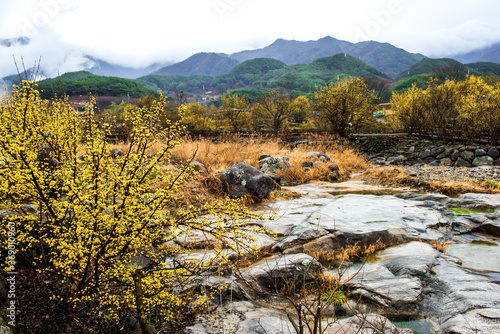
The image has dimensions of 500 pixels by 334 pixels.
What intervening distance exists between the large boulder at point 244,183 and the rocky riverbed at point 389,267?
2.03 ft

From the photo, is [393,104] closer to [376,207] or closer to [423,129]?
[423,129]

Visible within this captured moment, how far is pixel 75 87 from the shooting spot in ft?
403

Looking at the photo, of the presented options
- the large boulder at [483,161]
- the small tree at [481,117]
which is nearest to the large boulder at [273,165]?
the large boulder at [483,161]

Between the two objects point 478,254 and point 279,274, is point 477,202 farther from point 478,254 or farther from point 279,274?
point 279,274

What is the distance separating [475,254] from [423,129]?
664 inches

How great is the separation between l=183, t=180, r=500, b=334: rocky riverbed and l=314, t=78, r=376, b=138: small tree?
1197 centimetres

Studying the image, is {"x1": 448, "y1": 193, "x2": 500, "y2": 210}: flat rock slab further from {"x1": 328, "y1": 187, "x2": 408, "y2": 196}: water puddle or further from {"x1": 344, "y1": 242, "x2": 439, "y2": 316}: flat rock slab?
{"x1": 344, "y1": 242, "x2": 439, "y2": 316}: flat rock slab

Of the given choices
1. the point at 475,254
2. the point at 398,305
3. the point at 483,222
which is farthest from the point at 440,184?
the point at 398,305

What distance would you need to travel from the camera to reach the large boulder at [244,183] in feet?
21.9

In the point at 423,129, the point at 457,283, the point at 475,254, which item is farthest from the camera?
the point at 423,129

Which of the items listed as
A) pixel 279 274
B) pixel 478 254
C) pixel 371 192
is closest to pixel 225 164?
pixel 371 192

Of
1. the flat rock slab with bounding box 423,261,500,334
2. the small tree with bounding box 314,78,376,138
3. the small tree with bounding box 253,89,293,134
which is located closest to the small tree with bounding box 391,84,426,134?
the small tree with bounding box 314,78,376,138

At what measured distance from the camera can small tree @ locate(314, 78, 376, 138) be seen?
17641mm

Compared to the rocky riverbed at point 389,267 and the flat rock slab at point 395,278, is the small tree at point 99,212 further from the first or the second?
the flat rock slab at point 395,278
